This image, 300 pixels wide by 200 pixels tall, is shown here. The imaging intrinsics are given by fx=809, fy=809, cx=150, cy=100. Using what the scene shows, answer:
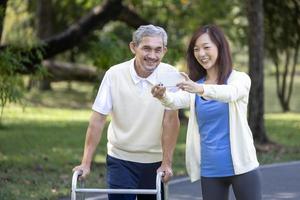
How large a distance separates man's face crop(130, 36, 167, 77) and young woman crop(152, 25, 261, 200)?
0.23 m

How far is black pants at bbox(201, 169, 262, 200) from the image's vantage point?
502 centimetres

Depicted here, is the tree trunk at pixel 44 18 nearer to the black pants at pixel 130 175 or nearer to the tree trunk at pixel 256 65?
the tree trunk at pixel 256 65

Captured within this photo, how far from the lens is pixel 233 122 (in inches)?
196

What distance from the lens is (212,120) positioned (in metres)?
5.01

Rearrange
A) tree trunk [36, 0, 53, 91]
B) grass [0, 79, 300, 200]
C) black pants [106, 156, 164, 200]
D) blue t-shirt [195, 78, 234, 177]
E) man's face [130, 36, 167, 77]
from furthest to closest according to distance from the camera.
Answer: tree trunk [36, 0, 53, 91]
grass [0, 79, 300, 200]
black pants [106, 156, 164, 200]
man's face [130, 36, 167, 77]
blue t-shirt [195, 78, 234, 177]

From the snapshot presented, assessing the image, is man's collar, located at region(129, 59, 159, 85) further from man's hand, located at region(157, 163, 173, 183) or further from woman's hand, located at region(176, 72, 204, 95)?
woman's hand, located at region(176, 72, 204, 95)

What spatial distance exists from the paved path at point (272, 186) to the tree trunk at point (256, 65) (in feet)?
8.59

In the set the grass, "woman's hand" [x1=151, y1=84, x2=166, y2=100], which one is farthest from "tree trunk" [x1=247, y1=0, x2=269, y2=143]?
"woman's hand" [x1=151, y1=84, x2=166, y2=100]

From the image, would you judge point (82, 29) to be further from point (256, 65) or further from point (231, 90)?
point (231, 90)

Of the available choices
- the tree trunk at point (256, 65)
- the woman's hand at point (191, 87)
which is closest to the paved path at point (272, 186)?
the tree trunk at point (256, 65)

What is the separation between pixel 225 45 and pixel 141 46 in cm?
58

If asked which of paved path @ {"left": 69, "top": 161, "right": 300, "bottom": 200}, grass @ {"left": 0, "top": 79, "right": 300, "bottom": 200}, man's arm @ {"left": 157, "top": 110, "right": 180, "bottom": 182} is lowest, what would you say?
paved path @ {"left": 69, "top": 161, "right": 300, "bottom": 200}

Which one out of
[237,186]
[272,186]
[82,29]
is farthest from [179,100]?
[82,29]

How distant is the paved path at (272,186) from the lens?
9.30 m
